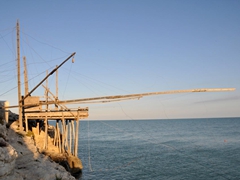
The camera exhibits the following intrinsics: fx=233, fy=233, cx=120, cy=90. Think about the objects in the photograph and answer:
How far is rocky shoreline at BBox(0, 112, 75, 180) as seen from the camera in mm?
15289

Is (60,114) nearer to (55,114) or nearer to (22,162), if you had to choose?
(55,114)

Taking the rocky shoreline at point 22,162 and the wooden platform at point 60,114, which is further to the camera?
the wooden platform at point 60,114

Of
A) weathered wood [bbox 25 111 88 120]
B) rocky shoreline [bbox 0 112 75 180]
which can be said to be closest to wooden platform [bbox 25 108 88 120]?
weathered wood [bbox 25 111 88 120]

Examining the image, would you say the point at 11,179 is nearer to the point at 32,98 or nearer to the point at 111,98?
the point at 111,98

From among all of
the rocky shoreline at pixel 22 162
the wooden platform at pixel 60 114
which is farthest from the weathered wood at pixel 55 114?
the rocky shoreline at pixel 22 162

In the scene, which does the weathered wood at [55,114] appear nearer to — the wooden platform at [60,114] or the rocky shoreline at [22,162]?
Answer: the wooden platform at [60,114]

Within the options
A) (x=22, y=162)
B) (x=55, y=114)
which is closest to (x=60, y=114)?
(x=55, y=114)

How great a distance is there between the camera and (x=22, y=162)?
22.2 meters

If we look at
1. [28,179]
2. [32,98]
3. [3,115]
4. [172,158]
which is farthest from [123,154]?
[28,179]

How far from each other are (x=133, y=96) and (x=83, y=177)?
60.2 ft

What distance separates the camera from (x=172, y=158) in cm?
4538

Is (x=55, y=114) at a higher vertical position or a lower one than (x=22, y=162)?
higher

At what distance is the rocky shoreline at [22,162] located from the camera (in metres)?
15.3

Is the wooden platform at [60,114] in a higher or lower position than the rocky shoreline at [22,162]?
higher
